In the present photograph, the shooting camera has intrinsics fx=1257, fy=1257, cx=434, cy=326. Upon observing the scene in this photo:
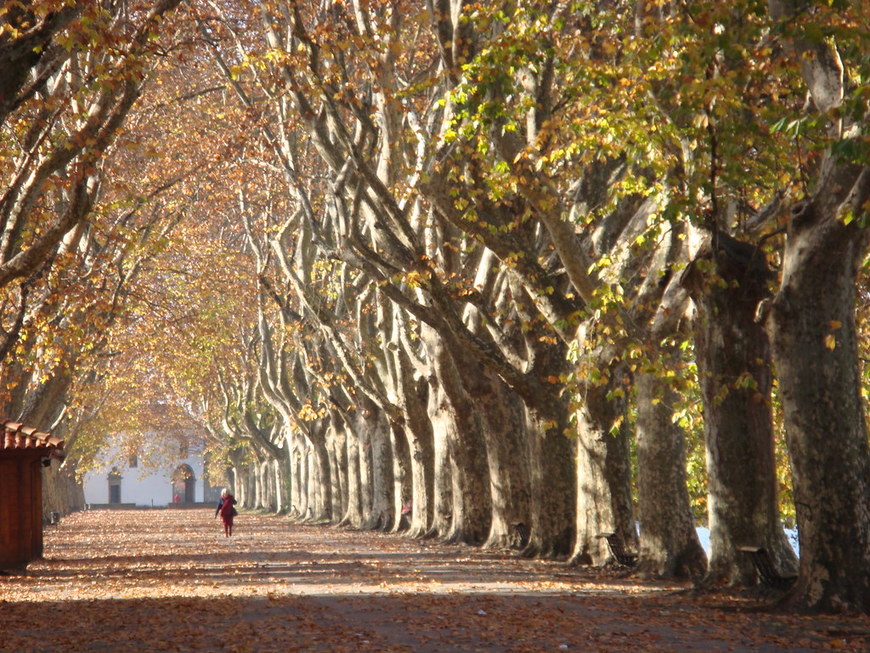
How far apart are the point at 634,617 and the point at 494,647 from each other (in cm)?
280

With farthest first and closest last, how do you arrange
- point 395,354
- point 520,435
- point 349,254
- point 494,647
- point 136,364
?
point 136,364 < point 395,354 < point 520,435 < point 349,254 < point 494,647

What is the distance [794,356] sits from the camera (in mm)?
12344

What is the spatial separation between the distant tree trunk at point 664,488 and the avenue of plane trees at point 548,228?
0.14 ft

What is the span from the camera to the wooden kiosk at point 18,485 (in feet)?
72.3

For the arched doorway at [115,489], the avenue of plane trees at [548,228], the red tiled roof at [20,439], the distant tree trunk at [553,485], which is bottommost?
the arched doorway at [115,489]

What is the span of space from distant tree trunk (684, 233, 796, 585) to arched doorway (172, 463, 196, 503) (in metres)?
100

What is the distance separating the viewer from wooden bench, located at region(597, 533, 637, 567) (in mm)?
18797

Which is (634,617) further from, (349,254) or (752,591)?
(349,254)

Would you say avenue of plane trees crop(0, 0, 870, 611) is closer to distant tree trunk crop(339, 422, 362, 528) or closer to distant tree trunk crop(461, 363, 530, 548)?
distant tree trunk crop(461, 363, 530, 548)

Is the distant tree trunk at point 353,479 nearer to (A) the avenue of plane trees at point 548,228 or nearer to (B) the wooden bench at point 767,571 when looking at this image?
(A) the avenue of plane trees at point 548,228

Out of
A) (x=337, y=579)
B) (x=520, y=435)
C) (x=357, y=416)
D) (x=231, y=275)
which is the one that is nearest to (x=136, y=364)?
(x=231, y=275)

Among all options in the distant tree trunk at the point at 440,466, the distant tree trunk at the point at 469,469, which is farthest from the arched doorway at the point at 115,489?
the distant tree trunk at the point at 469,469

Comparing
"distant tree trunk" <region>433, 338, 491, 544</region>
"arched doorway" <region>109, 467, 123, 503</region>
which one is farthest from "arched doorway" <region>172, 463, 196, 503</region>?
"distant tree trunk" <region>433, 338, 491, 544</region>

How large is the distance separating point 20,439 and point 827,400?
14.9 metres
